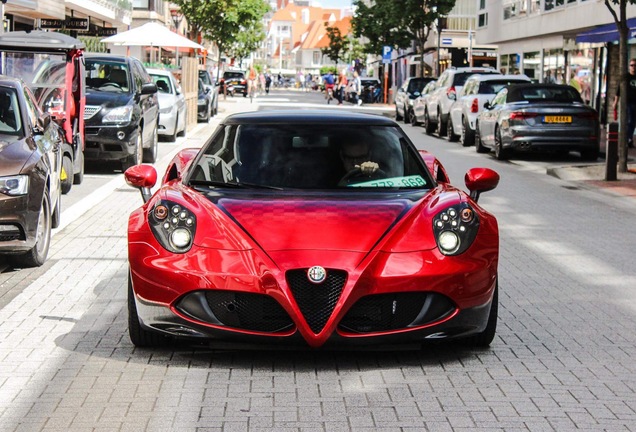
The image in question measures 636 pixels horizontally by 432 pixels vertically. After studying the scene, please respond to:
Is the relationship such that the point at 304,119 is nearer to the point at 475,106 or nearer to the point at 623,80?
the point at 623,80

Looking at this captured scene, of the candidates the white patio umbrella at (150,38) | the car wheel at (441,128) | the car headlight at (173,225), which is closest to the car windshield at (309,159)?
the car headlight at (173,225)

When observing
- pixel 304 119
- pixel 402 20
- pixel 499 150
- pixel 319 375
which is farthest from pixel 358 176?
pixel 402 20

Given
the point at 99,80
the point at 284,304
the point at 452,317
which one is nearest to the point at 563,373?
the point at 452,317

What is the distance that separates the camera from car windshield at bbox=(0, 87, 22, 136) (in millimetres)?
10445

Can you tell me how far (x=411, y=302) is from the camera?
620 centimetres

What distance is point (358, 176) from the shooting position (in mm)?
7203

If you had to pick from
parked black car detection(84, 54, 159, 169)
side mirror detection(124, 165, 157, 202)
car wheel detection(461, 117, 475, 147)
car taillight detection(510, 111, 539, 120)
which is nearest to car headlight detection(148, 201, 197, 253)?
side mirror detection(124, 165, 157, 202)

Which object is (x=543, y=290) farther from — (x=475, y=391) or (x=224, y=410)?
(x=224, y=410)

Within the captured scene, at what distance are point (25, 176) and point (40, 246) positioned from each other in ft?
2.24

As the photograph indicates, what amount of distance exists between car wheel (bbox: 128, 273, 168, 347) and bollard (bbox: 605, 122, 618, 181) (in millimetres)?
14208

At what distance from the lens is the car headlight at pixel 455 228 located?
6320 millimetres

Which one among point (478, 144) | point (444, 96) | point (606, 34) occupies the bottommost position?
point (478, 144)

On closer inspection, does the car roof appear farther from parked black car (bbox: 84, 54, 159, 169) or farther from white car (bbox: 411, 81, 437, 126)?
white car (bbox: 411, 81, 437, 126)

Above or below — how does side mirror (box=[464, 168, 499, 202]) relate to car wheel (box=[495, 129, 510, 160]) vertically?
above
